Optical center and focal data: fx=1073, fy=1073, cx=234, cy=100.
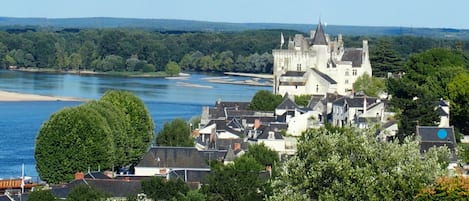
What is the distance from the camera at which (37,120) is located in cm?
6153

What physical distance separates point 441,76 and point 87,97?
122ft

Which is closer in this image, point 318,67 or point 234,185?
point 234,185

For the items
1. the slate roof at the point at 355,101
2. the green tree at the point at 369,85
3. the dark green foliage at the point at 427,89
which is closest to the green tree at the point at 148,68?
the dark green foliage at the point at 427,89

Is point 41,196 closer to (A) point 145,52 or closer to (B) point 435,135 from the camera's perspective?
(B) point 435,135

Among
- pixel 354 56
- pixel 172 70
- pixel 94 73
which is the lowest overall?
pixel 94 73

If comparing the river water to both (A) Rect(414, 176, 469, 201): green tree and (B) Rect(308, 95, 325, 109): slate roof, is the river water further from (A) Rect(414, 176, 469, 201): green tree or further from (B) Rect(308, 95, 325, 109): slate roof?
(A) Rect(414, 176, 469, 201): green tree

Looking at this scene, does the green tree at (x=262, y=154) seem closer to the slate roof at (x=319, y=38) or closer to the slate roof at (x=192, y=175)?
the slate roof at (x=192, y=175)

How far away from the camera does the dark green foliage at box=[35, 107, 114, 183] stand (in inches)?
1421

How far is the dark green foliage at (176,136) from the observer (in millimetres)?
40656

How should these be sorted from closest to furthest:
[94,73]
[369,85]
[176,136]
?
1. [176,136]
2. [369,85]
3. [94,73]

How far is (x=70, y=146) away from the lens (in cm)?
3666

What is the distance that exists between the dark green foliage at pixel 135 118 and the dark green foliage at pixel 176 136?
1.04 m

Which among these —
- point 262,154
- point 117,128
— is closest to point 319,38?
point 117,128

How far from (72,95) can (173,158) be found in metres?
47.7
